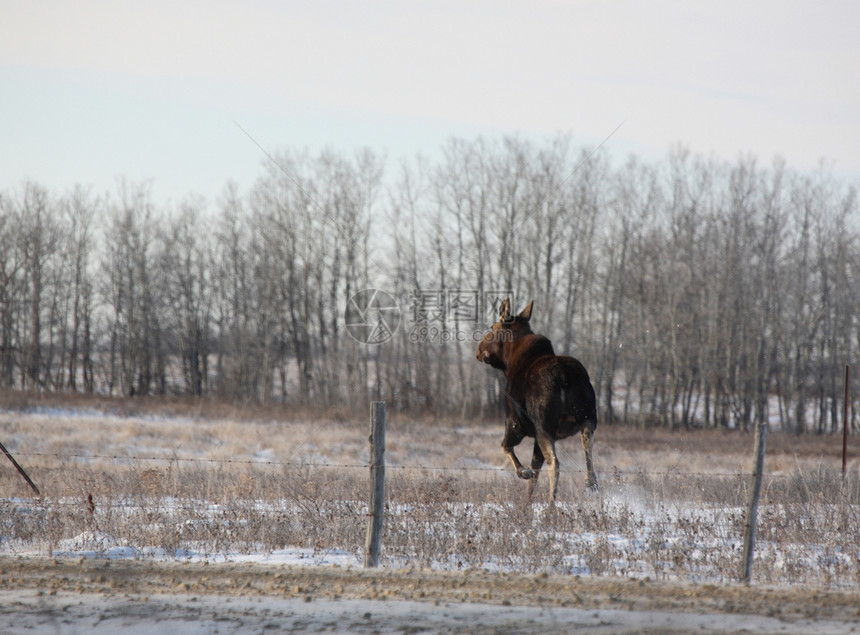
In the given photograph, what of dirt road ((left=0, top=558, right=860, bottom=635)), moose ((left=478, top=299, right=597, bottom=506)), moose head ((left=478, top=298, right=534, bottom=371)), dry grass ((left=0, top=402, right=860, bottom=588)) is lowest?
dry grass ((left=0, top=402, right=860, bottom=588))

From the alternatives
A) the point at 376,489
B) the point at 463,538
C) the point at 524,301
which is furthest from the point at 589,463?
the point at 524,301

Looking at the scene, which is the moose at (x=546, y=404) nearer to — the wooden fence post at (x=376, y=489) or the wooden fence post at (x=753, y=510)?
the wooden fence post at (x=753, y=510)

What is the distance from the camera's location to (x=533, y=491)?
1039 centimetres

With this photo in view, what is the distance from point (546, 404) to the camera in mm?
10430

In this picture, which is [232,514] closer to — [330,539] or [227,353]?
[330,539]

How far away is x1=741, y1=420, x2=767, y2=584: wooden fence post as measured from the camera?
6734mm

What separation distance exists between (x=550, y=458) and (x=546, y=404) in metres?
0.74

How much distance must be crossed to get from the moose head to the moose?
0.42 meters

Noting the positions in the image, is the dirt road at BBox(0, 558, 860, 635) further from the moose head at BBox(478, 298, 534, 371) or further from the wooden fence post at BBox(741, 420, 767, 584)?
the moose head at BBox(478, 298, 534, 371)

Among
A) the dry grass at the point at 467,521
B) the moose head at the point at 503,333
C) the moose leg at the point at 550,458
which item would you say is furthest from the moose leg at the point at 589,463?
the moose head at the point at 503,333

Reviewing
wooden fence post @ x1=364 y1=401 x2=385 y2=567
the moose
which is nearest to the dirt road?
wooden fence post @ x1=364 y1=401 x2=385 y2=567

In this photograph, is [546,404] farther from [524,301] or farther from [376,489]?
[524,301]

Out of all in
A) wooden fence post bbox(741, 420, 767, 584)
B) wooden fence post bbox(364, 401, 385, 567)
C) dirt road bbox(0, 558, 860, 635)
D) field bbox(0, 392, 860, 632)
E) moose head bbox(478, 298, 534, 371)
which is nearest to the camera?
dirt road bbox(0, 558, 860, 635)

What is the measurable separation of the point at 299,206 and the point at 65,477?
116ft
